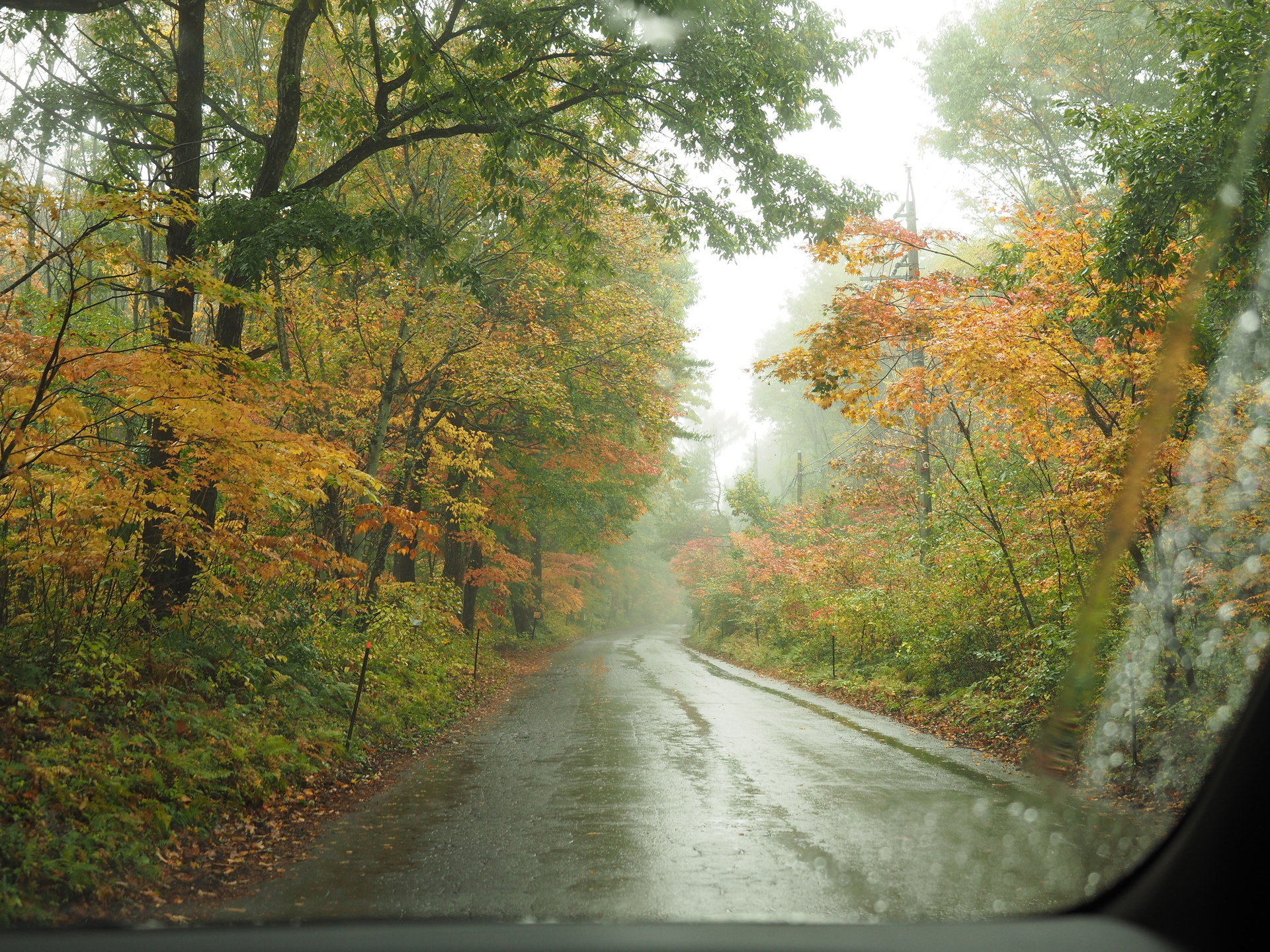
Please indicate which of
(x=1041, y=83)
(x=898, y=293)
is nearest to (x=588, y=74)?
(x=898, y=293)

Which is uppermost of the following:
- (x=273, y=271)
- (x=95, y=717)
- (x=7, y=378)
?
(x=273, y=271)

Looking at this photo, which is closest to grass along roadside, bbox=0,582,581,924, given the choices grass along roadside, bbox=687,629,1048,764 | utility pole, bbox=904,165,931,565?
grass along roadside, bbox=687,629,1048,764

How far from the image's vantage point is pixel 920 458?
19156 mm

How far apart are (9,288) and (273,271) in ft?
9.10

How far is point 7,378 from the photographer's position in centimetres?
641

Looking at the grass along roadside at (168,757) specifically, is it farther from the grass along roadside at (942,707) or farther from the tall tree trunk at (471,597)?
the tall tree trunk at (471,597)

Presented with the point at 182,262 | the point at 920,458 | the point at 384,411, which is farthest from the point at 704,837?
the point at 920,458

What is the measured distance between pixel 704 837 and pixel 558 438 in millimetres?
13641

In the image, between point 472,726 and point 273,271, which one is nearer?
point 273,271

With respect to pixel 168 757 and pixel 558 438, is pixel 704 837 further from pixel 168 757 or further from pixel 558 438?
pixel 558 438

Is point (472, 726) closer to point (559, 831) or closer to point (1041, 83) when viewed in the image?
point (559, 831)

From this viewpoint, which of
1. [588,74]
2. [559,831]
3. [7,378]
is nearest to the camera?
[559,831]

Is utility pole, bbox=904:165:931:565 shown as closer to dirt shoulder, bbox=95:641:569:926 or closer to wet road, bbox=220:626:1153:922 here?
wet road, bbox=220:626:1153:922

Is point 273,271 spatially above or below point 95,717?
above
